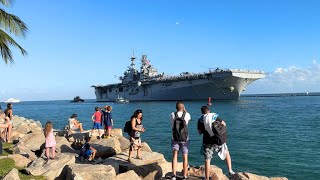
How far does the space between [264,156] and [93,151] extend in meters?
8.64

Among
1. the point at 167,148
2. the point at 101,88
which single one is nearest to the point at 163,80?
the point at 101,88

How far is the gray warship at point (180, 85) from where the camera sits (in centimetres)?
7419

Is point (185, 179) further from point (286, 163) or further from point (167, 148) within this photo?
point (167, 148)

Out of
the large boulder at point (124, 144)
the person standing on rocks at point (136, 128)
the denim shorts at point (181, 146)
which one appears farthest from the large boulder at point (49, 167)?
the large boulder at point (124, 144)

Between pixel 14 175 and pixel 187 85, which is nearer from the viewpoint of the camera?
pixel 14 175

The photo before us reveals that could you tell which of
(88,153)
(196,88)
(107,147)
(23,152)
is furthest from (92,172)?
(196,88)

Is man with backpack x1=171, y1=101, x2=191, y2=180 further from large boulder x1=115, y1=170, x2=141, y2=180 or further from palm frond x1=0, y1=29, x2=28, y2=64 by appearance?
palm frond x1=0, y1=29, x2=28, y2=64

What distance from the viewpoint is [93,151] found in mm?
10719

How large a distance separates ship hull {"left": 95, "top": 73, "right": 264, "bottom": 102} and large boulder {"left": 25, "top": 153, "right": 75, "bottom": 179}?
6399cm

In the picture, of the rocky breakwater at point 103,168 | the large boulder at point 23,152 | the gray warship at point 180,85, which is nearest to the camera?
the rocky breakwater at point 103,168

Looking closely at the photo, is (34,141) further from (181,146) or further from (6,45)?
(181,146)

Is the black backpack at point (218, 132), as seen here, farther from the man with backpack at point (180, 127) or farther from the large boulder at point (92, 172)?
the large boulder at point (92, 172)

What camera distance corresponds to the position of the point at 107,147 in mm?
11602

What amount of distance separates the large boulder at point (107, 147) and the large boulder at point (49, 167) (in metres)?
2.55
